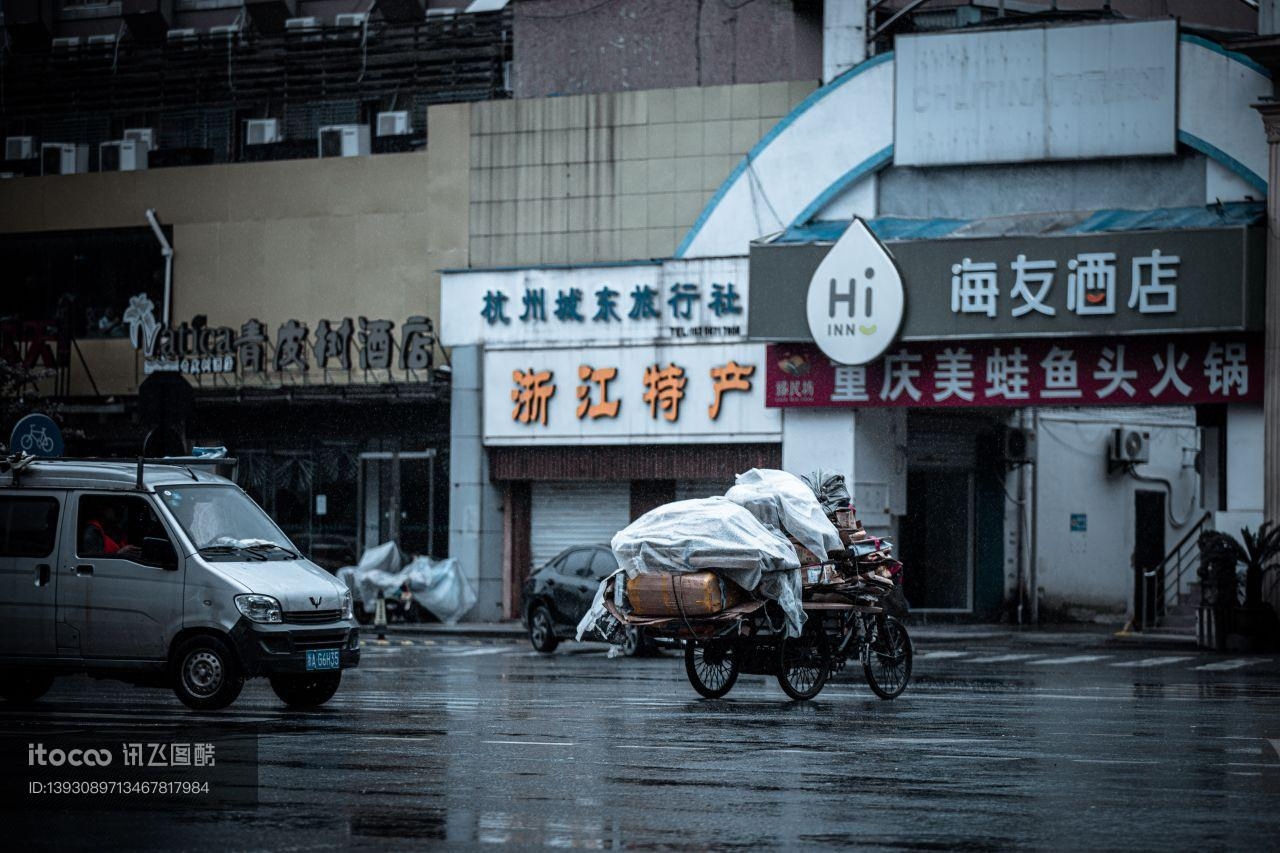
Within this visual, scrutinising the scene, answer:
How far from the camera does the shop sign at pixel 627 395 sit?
33000 millimetres

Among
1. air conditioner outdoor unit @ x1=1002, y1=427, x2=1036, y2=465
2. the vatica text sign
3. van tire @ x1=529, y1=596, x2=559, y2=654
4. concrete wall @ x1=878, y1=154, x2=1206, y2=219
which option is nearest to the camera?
van tire @ x1=529, y1=596, x2=559, y2=654

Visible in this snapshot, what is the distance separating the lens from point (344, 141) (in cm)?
3766

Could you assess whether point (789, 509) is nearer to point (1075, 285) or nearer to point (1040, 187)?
point (1075, 285)

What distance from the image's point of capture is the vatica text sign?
29.0 metres

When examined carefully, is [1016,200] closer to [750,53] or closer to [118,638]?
[750,53]

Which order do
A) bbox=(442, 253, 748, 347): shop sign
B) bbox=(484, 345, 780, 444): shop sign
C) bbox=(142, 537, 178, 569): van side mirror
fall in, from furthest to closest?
bbox=(442, 253, 748, 347): shop sign < bbox=(484, 345, 780, 444): shop sign < bbox=(142, 537, 178, 569): van side mirror

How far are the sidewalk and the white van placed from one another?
15886mm

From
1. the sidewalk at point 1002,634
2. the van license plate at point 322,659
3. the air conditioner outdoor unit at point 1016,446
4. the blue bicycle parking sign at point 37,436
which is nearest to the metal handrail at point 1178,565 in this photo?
the sidewalk at point 1002,634

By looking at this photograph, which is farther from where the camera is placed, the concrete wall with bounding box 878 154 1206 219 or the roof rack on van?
the concrete wall with bounding box 878 154 1206 219

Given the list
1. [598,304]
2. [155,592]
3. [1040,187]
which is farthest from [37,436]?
[1040,187]

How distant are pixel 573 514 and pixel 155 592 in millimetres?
19788

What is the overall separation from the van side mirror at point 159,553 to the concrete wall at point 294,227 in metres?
20.3

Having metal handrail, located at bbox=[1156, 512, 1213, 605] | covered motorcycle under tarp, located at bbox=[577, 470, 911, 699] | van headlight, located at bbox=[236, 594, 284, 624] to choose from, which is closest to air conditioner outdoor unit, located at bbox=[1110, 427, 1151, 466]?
metal handrail, located at bbox=[1156, 512, 1213, 605]

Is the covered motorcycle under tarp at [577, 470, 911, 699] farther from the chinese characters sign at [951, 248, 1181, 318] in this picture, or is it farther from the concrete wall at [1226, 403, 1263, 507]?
the concrete wall at [1226, 403, 1263, 507]
